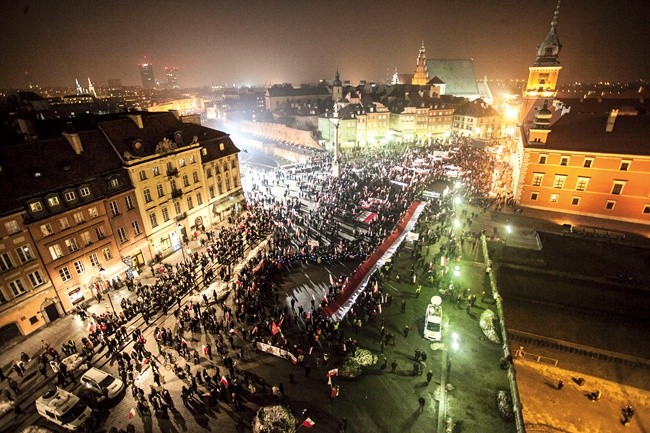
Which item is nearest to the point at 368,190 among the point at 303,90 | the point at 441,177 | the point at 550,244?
the point at 441,177

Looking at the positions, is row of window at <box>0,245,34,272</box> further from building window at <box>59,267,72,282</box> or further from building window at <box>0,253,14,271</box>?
building window at <box>59,267,72,282</box>

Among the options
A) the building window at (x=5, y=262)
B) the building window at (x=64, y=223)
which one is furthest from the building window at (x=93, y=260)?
the building window at (x=5, y=262)

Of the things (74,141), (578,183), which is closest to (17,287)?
(74,141)

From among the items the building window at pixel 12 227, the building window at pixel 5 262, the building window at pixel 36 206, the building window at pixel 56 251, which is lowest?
the building window at pixel 56 251

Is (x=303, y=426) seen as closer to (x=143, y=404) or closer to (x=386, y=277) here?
(x=143, y=404)

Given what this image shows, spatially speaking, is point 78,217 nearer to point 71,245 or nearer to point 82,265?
point 71,245

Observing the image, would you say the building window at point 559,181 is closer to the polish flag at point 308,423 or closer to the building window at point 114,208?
the polish flag at point 308,423

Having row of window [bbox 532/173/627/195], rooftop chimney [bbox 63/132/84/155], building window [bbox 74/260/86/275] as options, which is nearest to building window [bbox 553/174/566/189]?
row of window [bbox 532/173/627/195]
